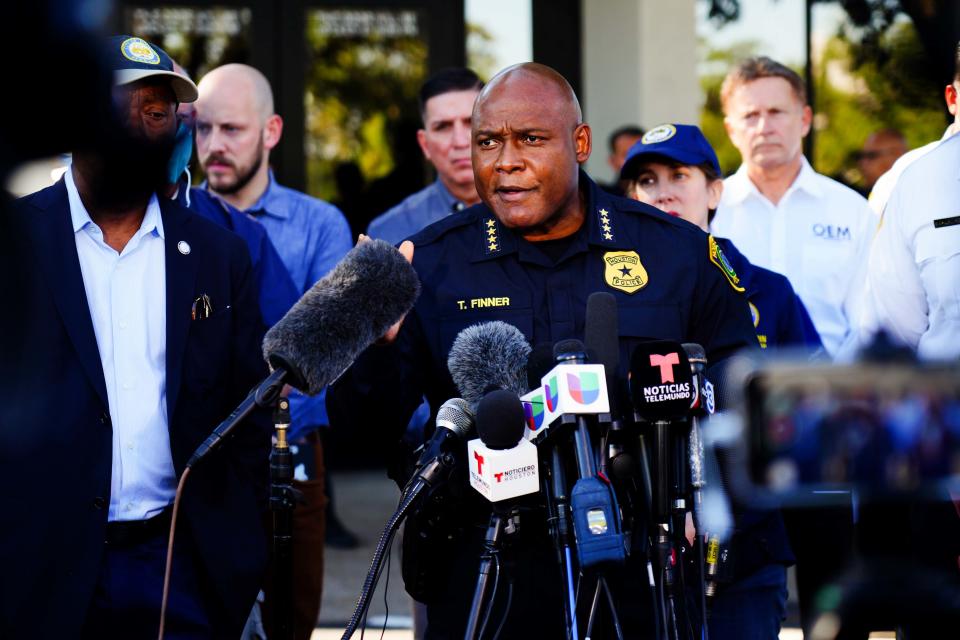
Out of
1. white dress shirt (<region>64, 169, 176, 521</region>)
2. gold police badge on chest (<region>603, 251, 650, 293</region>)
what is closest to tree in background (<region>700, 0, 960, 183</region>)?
gold police badge on chest (<region>603, 251, 650, 293</region>)

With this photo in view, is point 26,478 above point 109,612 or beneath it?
above

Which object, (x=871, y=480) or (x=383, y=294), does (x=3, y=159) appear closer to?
(x=871, y=480)

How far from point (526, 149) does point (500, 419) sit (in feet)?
4.11

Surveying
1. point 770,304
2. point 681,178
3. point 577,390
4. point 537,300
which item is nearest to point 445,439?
point 577,390

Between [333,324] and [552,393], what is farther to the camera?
[333,324]

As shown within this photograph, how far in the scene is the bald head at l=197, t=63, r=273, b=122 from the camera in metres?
5.95

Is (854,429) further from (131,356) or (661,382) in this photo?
(131,356)

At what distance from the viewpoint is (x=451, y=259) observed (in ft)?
12.9

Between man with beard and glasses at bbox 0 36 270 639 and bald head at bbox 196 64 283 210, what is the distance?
178 centimetres

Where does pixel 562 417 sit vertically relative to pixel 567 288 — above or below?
below

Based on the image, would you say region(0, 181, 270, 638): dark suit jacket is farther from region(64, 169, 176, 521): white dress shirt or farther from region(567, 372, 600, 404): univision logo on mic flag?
region(567, 372, 600, 404): univision logo on mic flag

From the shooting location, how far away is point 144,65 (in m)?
3.87

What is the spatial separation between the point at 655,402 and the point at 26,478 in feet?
5.66

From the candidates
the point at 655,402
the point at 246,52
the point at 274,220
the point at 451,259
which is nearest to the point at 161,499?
the point at 451,259
